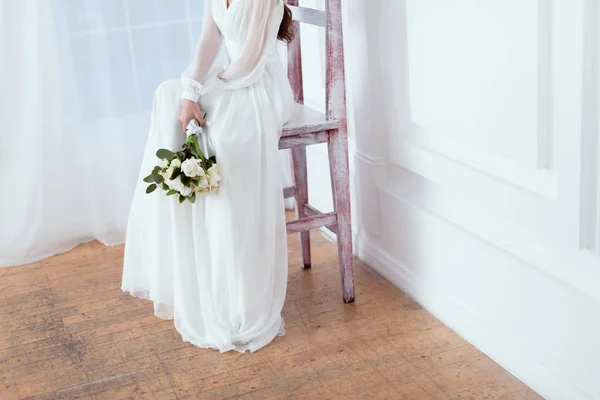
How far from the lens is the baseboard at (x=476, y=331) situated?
2301mm

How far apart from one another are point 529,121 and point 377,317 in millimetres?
977

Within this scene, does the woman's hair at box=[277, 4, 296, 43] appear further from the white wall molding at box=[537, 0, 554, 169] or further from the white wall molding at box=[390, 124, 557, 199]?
the white wall molding at box=[537, 0, 554, 169]

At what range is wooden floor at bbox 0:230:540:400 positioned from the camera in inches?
97.5

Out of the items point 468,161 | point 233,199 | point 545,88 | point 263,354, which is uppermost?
point 545,88

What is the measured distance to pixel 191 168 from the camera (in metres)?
2.57

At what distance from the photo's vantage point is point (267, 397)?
2.45 meters

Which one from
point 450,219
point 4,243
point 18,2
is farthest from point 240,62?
point 4,243

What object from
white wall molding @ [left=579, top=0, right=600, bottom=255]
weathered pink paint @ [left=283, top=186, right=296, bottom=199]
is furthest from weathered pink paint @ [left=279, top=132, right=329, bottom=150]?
white wall molding @ [left=579, top=0, right=600, bottom=255]

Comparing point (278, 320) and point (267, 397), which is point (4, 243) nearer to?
point (278, 320)

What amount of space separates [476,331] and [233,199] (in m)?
0.87

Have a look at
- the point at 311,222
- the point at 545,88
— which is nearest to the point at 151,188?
the point at 311,222

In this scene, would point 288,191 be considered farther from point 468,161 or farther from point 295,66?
point 468,161

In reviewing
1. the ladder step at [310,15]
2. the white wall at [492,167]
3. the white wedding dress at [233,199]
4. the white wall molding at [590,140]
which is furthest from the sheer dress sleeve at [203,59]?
the white wall molding at [590,140]

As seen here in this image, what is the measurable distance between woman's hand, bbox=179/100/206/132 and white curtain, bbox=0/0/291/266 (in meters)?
1.20
